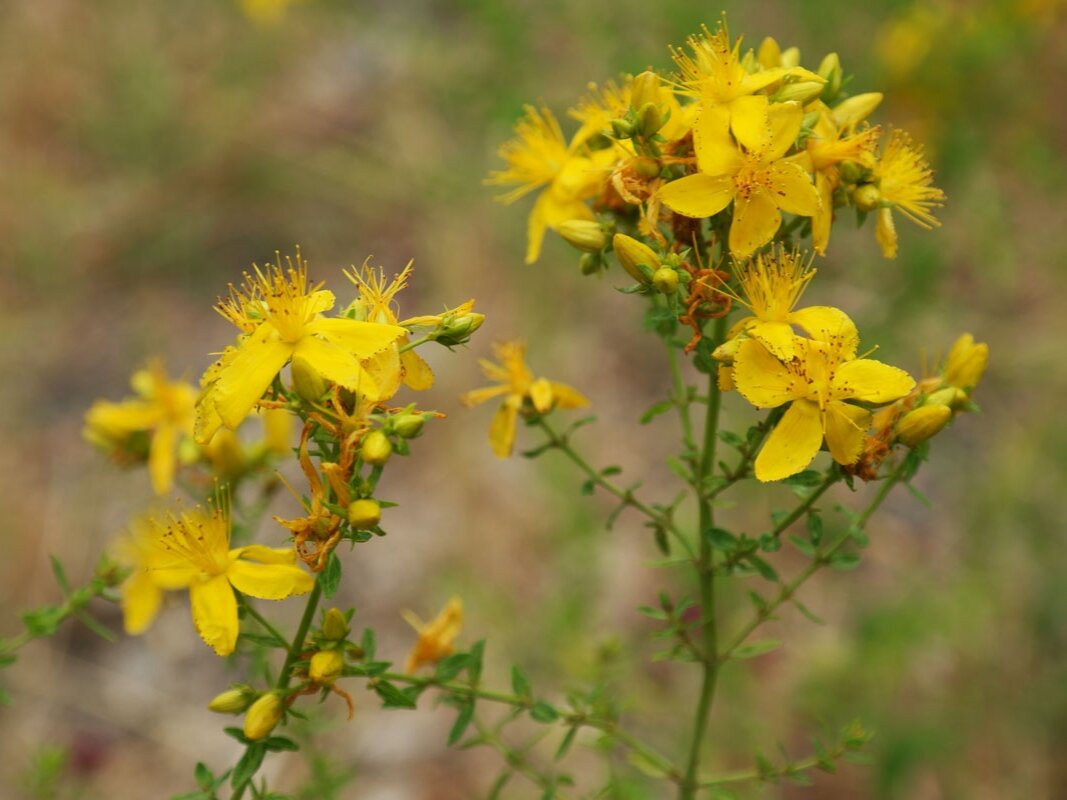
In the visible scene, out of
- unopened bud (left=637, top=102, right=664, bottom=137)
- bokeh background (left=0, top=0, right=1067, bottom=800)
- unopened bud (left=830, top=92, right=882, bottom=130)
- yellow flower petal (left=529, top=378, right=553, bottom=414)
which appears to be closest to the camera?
unopened bud (left=637, top=102, right=664, bottom=137)

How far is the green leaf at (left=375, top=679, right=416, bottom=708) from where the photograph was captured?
A: 54.6 inches

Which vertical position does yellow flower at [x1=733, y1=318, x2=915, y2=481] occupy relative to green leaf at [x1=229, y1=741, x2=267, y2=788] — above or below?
above

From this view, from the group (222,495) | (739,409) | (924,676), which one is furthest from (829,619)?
(222,495)

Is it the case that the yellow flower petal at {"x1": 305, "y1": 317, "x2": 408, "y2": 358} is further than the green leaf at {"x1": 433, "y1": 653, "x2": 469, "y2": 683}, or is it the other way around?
the green leaf at {"x1": 433, "y1": 653, "x2": 469, "y2": 683}

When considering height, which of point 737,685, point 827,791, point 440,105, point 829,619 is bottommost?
point 827,791

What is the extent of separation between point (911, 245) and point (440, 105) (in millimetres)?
2401

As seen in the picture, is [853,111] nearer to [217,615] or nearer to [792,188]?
[792,188]

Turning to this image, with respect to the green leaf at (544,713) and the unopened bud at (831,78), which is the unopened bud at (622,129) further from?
the green leaf at (544,713)

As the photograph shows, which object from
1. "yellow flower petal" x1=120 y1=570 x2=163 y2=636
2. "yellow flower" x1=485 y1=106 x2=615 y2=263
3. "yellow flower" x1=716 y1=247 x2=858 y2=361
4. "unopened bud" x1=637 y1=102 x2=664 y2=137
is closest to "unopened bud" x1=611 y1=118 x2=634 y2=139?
"unopened bud" x1=637 y1=102 x2=664 y2=137

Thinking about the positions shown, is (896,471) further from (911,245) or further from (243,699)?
(911,245)

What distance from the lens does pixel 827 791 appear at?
3.05m

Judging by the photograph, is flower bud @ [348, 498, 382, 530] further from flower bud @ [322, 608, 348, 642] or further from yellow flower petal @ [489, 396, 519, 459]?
yellow flower petal @ [489, 396, 519, 459]

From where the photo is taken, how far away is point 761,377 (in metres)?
1.33

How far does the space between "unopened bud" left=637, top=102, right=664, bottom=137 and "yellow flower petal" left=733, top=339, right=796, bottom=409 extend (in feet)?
1.02
